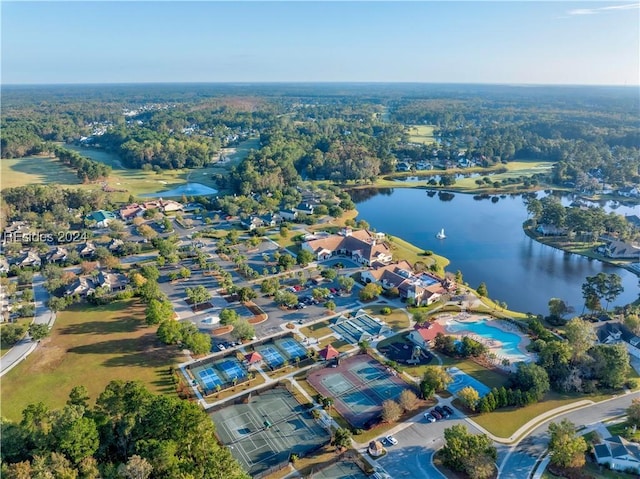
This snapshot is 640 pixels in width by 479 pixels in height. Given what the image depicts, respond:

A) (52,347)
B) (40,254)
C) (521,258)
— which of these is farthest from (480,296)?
(40,254)

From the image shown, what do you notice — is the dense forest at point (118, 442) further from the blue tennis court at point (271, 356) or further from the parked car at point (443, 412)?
the parked car at point (443, 412)

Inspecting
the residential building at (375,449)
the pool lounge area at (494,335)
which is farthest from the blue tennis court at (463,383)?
the residential building at (375,449)

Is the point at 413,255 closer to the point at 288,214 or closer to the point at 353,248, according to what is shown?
the point at 353,248

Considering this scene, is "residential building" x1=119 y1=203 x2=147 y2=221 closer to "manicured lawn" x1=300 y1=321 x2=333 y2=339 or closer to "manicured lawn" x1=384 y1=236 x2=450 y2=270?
"manicured lawn" x1=384 y1=236 x2=450 y2=270

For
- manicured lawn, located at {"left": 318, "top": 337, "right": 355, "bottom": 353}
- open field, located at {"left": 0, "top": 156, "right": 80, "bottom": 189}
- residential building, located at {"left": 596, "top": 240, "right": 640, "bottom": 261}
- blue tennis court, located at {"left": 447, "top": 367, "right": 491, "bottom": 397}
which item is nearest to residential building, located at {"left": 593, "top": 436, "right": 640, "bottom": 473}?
blue tennis court, located at {"left": 447, "top": 367, "right": 491, "bottom": 397}

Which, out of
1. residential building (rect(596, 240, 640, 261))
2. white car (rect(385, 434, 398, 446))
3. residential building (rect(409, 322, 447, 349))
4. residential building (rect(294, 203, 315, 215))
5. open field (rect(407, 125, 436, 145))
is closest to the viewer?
white car (rect(385, 434, 398, 446))
